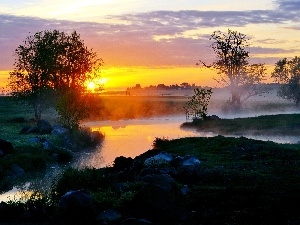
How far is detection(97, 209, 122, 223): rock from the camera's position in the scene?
18.3 meters

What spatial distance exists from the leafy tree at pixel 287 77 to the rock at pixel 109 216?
330 feet

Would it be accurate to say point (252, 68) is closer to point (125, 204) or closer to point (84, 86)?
point (84, 86)

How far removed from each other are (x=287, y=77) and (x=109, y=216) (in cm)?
11896

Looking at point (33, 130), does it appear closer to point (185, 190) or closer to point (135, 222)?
point (185, 190)

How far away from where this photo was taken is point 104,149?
51.8 m

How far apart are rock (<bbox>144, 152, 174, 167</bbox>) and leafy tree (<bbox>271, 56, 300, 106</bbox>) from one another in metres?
88.7

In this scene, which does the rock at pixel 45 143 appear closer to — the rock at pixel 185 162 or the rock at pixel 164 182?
the rock at pixel 185 162

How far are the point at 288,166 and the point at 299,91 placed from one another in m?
86.0

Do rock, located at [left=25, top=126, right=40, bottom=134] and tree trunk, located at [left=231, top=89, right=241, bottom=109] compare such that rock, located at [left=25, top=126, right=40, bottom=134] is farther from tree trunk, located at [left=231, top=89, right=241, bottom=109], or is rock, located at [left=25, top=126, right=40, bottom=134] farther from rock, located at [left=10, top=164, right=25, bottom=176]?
tree trunk, located at [left=231, top=89, right=241, bottom=109]

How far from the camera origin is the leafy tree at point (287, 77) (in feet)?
368

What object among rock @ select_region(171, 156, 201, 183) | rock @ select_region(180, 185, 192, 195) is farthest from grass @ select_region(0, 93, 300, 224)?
rock @ select_region(180, 185, 192, 195)

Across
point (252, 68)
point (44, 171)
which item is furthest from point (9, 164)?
point (252, 68)

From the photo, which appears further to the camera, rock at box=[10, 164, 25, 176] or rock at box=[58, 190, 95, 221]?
rock at box=[10, 164, 25, 176]

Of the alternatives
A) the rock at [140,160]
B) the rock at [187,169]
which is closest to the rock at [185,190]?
the rock at [187,169]
